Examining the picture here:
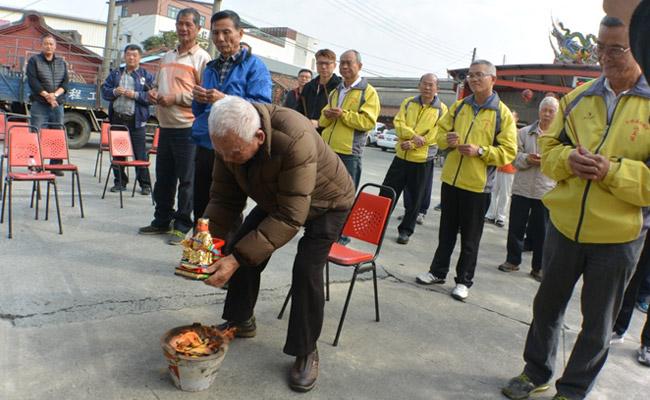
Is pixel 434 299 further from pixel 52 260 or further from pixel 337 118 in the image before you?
pixel 52 260

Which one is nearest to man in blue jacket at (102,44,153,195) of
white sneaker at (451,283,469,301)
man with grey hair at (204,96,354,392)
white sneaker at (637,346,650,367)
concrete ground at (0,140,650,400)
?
concrete ground at (0,140,650,400)

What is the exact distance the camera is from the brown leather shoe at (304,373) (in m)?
2.59

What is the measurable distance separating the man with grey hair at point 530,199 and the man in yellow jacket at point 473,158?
1.28 m

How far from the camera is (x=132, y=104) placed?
689 centimetres

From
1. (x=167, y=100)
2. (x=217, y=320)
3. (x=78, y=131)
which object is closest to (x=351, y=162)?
(x=167, y=100)

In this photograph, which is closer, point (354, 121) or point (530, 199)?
point (354, 121)

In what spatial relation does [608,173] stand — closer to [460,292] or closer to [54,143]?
[460,292]

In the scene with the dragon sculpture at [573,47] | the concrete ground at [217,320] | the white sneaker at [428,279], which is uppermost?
the dragon sculpture at [573,47]

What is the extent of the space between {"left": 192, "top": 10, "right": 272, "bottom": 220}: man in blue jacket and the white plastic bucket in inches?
75.8

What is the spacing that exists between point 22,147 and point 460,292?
4459mm

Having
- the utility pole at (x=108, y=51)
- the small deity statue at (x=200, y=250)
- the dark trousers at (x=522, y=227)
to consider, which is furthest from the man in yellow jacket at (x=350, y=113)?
the utility pole at (x=108, y=51)

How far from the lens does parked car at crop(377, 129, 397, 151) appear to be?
24891 mm

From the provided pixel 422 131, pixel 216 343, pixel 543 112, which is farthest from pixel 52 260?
pixel 543 112

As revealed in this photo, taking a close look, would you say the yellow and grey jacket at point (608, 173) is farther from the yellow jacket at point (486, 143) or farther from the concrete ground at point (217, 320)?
the yellow jacket at point (486, 143)
